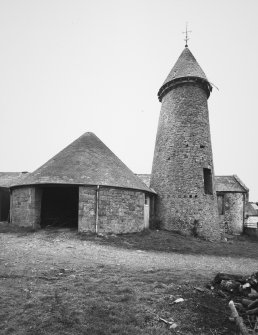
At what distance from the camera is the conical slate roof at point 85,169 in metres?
13.3

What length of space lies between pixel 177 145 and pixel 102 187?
6962mm

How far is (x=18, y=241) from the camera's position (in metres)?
10.8

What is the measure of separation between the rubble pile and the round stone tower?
10.3 m

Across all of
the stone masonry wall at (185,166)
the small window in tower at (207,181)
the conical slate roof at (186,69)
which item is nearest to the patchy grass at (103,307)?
the stone masonry wall at (185,166)

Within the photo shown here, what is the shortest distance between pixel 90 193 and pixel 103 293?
8.13 m

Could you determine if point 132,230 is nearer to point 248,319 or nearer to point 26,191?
point 26,191

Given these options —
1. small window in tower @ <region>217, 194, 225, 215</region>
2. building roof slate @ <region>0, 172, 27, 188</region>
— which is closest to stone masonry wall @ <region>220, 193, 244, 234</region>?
small window in tower @ <region>217, 194, 225, 215</region>

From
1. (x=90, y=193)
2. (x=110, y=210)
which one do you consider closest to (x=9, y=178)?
(x=90, y=193)

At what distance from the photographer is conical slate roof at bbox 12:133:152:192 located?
13.3m

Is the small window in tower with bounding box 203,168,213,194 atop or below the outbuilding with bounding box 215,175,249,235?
atop

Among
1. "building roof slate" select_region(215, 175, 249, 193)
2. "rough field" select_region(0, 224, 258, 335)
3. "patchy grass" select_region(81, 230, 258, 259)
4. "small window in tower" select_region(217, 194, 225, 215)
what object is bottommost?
"patchy grass" select_region(81, 230, 258, 259)

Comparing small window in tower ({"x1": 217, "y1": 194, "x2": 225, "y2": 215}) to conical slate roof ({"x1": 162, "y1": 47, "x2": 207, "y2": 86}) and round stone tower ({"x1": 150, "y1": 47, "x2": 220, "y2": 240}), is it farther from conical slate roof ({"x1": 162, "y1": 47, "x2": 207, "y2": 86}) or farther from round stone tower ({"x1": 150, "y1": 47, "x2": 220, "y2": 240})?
conical slate roof ({"x1": 162, "y1": 47, "x2": 207, "y2": 86})

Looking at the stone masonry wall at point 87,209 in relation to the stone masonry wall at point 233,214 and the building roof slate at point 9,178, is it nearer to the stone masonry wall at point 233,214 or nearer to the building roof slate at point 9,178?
the building roof slate at point 9,178

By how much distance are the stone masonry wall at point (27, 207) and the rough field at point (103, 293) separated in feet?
12.2
